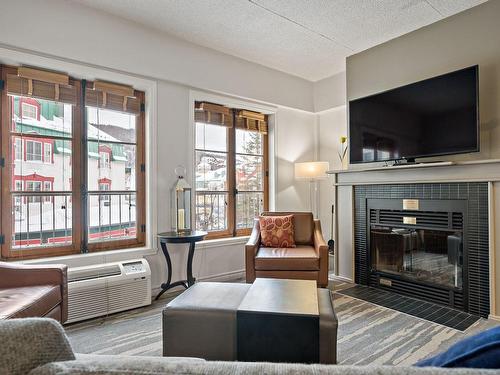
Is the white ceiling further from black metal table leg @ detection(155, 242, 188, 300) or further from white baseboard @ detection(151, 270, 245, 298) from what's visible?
white baseboard @ detection(151, 270, 245, 298)

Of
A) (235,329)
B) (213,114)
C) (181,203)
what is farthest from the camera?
(213,114)

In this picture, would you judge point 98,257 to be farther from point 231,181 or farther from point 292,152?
point 292,152

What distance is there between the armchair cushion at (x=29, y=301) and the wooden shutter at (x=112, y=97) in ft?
5.79

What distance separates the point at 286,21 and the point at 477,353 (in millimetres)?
3184

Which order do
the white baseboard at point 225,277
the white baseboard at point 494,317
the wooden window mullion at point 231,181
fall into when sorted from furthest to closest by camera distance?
the wooden window mullion at point 231,181, the white baseboard at point 225,277, the white baseboard at point 494,317

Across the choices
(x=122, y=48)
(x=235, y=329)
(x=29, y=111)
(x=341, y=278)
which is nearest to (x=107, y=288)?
(x=235, y=329)

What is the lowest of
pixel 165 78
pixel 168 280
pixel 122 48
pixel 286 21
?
pixel 168 280

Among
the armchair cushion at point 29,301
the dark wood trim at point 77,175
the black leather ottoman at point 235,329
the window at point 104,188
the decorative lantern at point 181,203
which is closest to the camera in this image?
the black leather ottoman at point 235,329

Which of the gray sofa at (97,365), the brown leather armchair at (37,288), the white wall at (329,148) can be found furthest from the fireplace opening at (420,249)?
the brown leather armchair at (37,288)

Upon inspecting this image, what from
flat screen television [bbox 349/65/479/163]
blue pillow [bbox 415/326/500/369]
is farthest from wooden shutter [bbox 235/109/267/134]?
blue pillow [bbox 415/326/500/369]

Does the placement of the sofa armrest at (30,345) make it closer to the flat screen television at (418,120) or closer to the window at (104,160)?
the window at (104,160)

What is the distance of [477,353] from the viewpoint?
561mm

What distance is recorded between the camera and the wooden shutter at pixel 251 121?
4121mm

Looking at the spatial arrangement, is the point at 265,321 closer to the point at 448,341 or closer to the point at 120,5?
the point at 448,341
